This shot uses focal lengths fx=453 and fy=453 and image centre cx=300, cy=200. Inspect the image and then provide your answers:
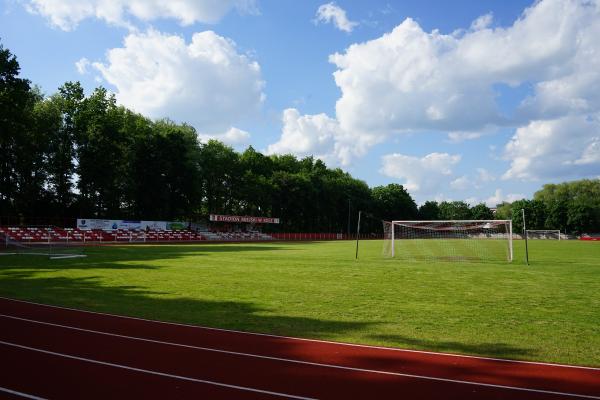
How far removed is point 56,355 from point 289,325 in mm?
4900

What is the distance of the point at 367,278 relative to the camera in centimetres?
1947

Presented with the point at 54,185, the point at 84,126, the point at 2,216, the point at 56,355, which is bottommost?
the point at 56,355

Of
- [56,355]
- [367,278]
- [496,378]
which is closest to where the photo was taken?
[496,378]

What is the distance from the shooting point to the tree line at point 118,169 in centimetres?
5231

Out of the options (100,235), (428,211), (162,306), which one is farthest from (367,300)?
(428,211)

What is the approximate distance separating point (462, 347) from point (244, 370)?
437 centimetres

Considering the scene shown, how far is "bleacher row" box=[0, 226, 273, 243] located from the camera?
43.4 m

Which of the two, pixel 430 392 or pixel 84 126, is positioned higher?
pixel 84 126

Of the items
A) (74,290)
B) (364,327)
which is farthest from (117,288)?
(364,327)

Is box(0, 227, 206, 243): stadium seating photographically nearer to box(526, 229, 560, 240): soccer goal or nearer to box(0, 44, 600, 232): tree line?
box(0, 44, 600, 232): tree line

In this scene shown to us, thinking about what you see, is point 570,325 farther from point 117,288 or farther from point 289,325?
point 117,288

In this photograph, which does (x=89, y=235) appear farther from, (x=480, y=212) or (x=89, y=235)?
Result: (x=480, y=212)

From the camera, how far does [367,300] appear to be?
14156 mm

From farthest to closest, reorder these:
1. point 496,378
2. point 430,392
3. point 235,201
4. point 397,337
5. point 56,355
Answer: point 235,201, point 397,337, point 56,355, point 496,378, point 430,392
